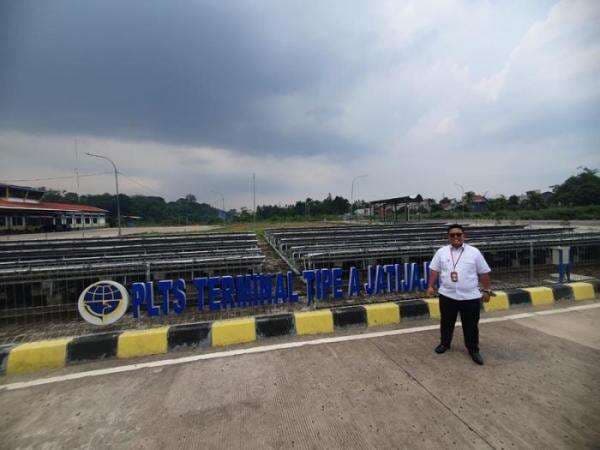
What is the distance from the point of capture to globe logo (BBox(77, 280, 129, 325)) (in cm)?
459

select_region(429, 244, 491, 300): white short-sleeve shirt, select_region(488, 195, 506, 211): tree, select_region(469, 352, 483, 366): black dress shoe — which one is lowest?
select_region(469, 352, 483, 366): black dress shoe

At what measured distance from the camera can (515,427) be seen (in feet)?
7.76

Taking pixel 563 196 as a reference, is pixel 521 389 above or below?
below

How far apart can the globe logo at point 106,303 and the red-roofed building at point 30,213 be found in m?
39.5

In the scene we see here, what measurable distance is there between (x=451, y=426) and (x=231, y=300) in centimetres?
383

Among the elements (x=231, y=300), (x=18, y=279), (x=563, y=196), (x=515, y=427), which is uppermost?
(x=563, y=196)

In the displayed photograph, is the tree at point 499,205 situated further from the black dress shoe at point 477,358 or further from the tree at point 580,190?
the black dress shoe at point 477,358

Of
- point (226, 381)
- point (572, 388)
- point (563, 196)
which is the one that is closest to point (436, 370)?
point (572, 388)

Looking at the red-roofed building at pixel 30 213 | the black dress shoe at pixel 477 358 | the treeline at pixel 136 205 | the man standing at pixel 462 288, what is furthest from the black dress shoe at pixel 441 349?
the treeline at pixel 136 205

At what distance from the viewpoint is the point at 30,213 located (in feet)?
123

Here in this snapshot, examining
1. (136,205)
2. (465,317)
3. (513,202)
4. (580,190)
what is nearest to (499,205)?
(513,202)

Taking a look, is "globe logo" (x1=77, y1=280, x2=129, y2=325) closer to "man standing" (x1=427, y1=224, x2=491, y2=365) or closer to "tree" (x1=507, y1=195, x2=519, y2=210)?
"man standing" (x1=427, y1=224, x2=491, y2=365)

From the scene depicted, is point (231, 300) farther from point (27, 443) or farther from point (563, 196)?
point (563, 196)

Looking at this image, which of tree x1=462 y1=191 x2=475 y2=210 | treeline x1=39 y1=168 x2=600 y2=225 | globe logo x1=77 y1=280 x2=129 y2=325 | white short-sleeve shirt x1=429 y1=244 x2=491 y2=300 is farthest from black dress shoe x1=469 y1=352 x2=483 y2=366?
tree x1=462 y1=191 x2=475 y2=210
